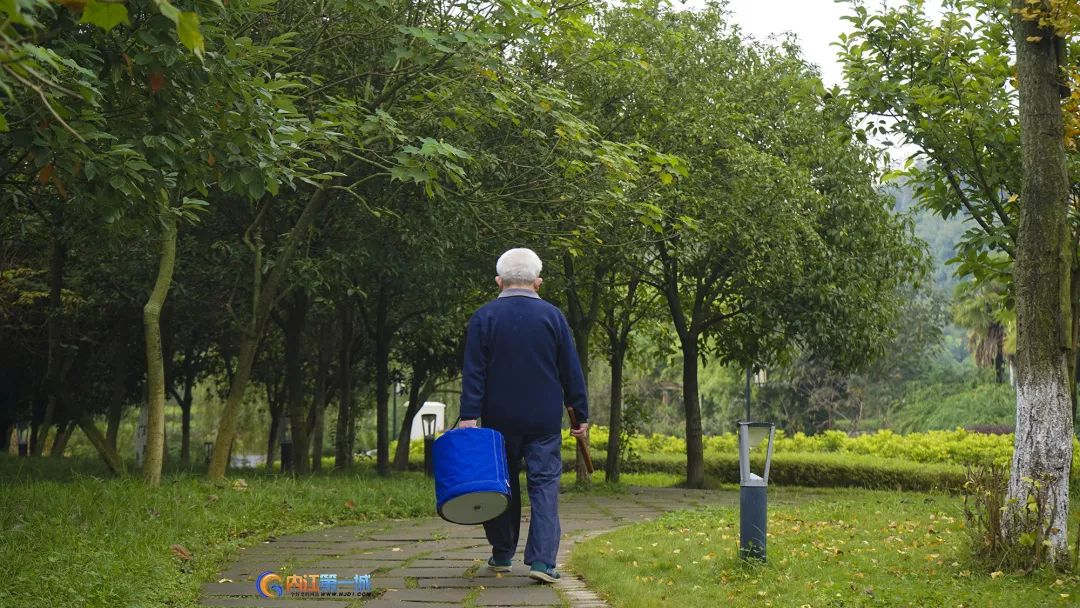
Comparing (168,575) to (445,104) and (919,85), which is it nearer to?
(445,104)

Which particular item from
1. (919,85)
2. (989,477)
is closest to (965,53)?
(919,85)

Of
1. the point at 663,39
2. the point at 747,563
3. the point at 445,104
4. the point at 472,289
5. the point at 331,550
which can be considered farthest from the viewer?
the point at 472,289

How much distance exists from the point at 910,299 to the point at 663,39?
40.6m

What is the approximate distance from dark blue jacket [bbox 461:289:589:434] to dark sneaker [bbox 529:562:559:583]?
0.77 m

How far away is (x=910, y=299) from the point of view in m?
53.8

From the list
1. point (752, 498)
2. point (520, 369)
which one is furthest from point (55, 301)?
point (752, 498)

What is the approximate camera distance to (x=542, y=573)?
643 centimetres

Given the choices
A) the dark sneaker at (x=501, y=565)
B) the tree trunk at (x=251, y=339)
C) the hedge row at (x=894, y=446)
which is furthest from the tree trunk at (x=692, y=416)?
the dark sneaker at (x=501, y=565)

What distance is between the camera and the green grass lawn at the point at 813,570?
604 centimetres

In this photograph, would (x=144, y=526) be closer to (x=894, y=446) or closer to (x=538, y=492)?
(x=538, y=492)

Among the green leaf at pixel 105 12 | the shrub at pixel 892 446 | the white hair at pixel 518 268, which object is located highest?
the green leaf at pixel 105 12

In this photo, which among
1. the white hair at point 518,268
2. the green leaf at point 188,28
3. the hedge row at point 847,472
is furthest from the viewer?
the hedge row at point 847,472

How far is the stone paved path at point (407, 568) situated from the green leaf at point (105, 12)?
3.76 m

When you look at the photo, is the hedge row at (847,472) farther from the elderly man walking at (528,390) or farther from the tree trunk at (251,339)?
the elderly man walking at (528,390)
